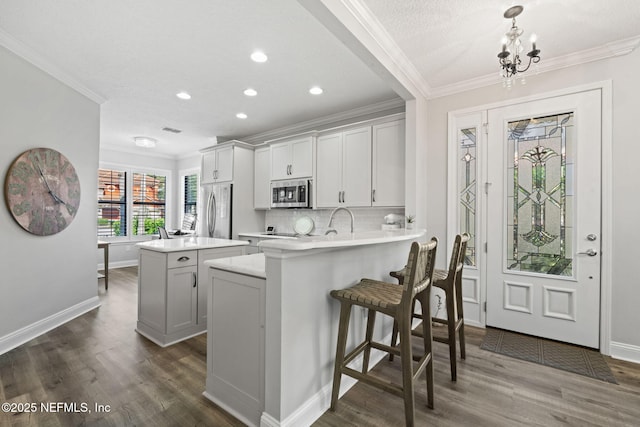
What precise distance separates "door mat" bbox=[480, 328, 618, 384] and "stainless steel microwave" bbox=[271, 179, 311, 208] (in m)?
2.85

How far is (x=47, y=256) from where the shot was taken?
9.96 feet

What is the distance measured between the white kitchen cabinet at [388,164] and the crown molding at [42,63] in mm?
3605

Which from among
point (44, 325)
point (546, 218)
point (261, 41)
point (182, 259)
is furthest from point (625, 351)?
point (44, 325)

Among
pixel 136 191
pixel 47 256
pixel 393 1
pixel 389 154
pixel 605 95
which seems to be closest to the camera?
pixel 393 1

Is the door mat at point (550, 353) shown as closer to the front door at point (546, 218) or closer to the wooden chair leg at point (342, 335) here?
the front door at point (546, 218)

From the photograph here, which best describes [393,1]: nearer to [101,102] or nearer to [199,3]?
[199,3]

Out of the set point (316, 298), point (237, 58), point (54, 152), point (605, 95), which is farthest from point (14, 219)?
point (605, 95)

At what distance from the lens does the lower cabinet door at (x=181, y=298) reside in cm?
266

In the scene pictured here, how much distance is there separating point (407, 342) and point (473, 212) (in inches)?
85.9

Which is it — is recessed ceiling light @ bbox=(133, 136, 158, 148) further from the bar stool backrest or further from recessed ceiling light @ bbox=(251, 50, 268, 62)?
the bar stool backrest

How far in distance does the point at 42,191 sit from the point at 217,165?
2.57 m

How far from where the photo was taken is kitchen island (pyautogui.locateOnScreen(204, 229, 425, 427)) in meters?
1.49

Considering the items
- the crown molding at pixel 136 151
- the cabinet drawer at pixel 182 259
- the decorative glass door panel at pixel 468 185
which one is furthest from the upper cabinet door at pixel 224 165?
the decorative glass door panel at pixel 468 185

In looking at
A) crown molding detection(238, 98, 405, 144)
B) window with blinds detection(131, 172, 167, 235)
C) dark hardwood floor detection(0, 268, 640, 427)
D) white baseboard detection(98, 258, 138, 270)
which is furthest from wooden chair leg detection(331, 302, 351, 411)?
window with blinds detection(131, 172, 167, 235)
